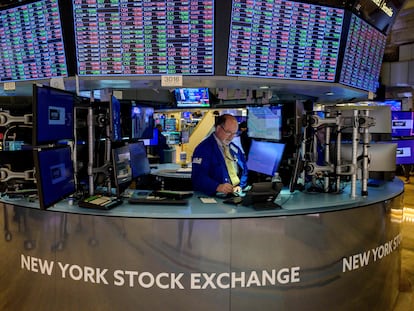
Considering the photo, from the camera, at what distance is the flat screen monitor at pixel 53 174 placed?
225 cm

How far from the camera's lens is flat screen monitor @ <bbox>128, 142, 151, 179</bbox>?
3.68 metres

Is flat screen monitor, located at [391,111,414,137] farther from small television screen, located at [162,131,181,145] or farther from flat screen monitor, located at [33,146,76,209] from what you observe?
small television screen, located at [162,131,181,145]

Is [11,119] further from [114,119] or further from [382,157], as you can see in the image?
[382,157]

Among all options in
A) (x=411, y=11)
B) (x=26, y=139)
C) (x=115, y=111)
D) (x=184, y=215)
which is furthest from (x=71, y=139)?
(x=411, y=11)

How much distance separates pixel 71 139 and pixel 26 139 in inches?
23.3

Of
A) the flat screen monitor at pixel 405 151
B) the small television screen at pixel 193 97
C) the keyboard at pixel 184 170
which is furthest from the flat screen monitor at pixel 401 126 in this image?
the keyboard at pixel 184 170

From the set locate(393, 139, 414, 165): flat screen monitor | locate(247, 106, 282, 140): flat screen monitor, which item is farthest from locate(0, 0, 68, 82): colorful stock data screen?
locate(393, 139, 414, 165): flat screen monitor

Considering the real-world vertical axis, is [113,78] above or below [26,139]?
above

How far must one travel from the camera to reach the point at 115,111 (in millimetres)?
2777

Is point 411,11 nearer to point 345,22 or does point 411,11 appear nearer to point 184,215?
point 345,22

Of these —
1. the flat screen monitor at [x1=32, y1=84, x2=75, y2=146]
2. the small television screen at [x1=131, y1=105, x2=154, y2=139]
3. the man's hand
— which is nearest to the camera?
the flat screen monitor at [x1=32, y1=84, x2=75, y2=146]

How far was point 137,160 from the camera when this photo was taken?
12.7 feet

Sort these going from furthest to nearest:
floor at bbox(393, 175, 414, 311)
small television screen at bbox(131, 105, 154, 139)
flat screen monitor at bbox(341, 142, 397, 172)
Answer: small television screen at bbox(131, 105, 154, 139)
flat screen monitor at bbox(341, 142, 397, 172)
floor at bbox(393, 175, 414, 311)

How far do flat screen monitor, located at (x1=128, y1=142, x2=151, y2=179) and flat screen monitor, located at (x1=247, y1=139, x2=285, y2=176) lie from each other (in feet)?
3.68
